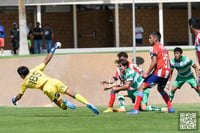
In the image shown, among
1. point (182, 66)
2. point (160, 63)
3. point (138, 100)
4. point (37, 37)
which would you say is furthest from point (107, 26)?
point (138, 100)

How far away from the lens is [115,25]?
4944cm

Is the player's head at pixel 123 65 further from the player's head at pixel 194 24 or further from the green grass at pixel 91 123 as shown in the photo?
the player's head at pixel 194 24

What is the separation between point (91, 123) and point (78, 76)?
16.8 m

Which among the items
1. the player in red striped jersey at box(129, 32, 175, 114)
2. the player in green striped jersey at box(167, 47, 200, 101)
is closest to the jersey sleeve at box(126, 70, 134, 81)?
the player in red striped jersey at box(129, 32, 175, 114)

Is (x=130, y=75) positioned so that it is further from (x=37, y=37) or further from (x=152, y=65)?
(x=37, y=37)

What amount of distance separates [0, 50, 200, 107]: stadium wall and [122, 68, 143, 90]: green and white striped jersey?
11.0 meters

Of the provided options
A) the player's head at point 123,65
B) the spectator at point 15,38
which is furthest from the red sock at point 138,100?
the spectator at point 15,38

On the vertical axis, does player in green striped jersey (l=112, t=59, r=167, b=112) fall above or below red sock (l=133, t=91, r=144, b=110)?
above

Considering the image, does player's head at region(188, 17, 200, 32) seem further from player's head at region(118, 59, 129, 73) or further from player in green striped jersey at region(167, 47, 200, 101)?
player in green striped jersey at region(167, 47, 200, 101)

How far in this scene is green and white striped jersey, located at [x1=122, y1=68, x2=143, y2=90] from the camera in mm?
18469

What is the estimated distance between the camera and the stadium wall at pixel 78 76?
101 feet

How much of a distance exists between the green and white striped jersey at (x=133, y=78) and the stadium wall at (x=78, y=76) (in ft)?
36.2

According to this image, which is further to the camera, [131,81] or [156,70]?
[131,81]

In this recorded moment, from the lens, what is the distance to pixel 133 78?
18641mm
